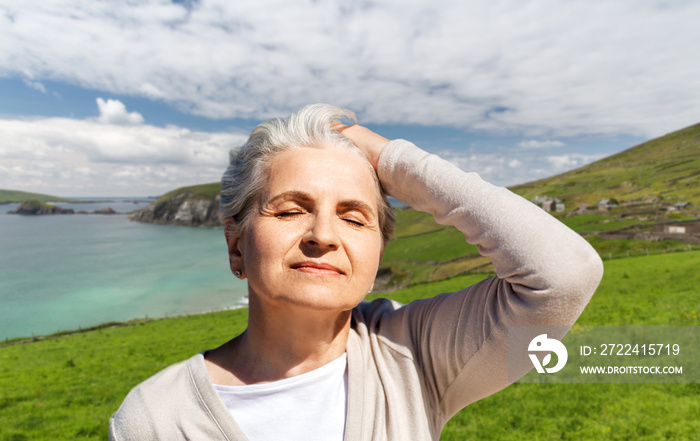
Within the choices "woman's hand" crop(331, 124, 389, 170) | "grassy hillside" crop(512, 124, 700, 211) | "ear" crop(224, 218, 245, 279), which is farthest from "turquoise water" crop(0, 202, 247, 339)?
"grassy hillside" crop(512, 124, 700, 211)

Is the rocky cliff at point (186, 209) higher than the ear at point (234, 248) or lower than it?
higher

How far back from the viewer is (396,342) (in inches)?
72.2

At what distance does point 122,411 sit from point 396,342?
127cm

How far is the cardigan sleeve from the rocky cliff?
17575cm

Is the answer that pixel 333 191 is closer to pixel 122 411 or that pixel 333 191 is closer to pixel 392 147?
pixel 392 147

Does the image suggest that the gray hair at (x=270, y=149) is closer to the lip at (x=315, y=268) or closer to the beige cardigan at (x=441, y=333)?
the beige cardigan at (x=441, y=333)

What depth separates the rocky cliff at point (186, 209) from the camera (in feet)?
579

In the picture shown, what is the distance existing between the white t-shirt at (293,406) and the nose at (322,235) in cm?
63

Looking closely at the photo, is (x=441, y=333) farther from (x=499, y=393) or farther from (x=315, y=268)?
(x=499, y=393)

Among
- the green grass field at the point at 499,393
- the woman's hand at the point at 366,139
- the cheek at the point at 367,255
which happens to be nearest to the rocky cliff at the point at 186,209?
the green grass field at the point at 499,393

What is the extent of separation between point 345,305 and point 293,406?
56cm

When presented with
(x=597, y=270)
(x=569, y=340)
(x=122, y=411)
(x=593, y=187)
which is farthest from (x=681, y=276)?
(x=593, y=187)

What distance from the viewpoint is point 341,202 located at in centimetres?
169

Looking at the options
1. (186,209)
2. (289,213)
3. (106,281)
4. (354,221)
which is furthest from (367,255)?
(186,209)
